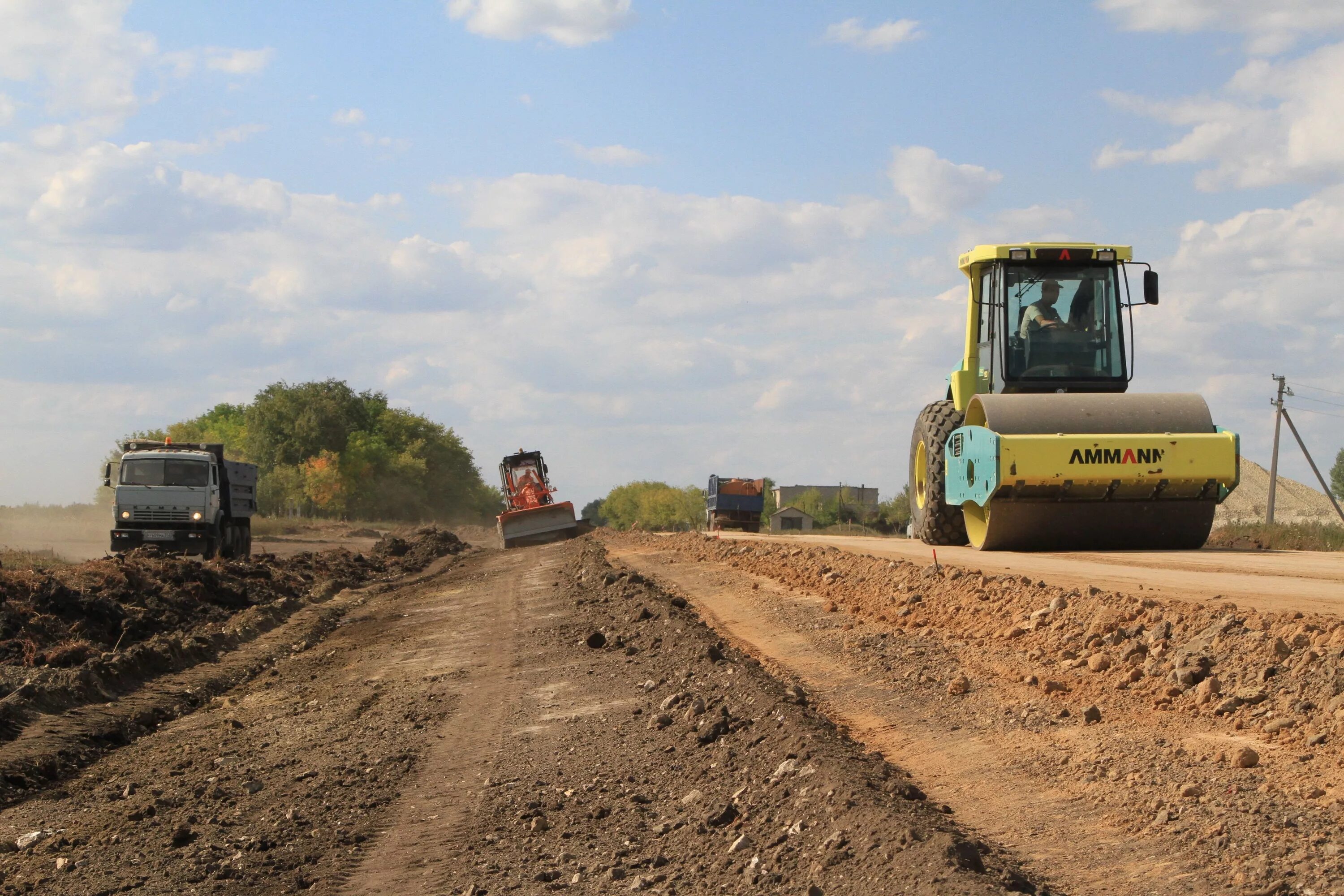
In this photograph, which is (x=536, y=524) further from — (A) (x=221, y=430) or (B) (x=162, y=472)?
(A) (x=221, y=430)

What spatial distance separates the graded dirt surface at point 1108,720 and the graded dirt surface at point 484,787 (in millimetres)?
436

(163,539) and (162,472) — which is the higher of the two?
(162,472)

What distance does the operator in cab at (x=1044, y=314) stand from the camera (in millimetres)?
16219

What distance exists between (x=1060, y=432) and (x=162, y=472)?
22.3m

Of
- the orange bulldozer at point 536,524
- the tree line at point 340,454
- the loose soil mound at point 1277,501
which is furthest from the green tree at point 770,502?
the orange bulldozer at point 536,524

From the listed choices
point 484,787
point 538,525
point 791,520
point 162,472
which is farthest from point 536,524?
point 791,520

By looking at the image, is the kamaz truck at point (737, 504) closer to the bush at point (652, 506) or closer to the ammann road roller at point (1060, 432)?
the ammann road roller at point (1060, 432)

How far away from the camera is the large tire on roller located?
16.8 m

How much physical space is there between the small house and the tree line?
93.5 feet

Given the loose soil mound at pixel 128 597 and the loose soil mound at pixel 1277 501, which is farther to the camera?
the loose soil mound at pixel 1277 501

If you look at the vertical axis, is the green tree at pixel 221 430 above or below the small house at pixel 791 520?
above

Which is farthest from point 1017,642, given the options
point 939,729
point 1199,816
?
point 1199,816

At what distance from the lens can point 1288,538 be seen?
68.9 feet

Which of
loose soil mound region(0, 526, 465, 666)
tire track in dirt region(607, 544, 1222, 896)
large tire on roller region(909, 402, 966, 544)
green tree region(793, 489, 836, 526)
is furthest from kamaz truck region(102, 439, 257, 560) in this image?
green tree region(793, 489, 836, 526)
